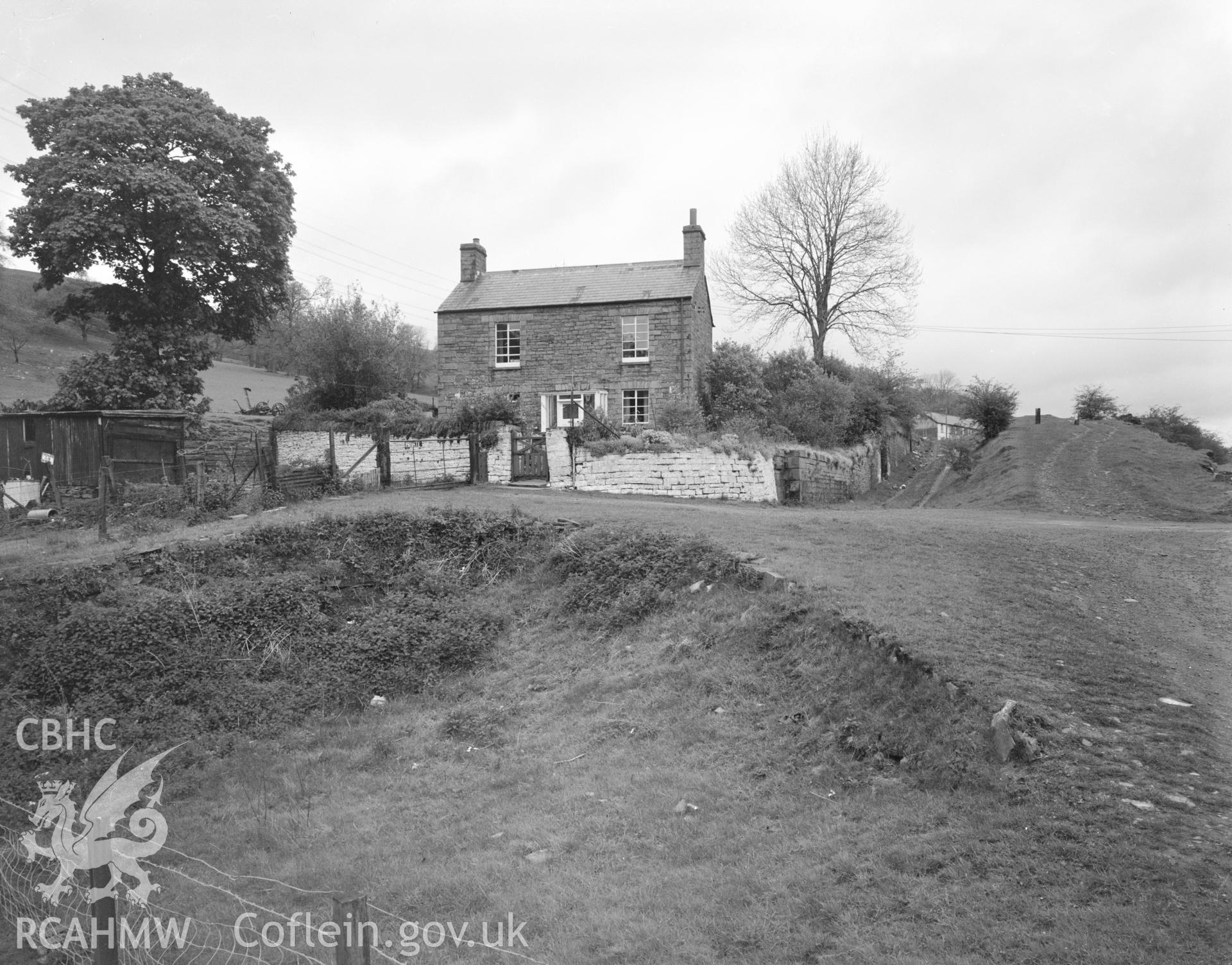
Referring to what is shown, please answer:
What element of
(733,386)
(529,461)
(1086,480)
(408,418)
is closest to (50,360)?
(408,418)

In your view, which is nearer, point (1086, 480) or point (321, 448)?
point (1086, 480)

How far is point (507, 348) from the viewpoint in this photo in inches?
1275

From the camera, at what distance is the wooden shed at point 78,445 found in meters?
23.1

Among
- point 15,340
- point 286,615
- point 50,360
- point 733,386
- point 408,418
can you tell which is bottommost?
point 286,615

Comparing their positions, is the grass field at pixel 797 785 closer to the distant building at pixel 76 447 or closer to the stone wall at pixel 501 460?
the stone wall at pixel 501 460

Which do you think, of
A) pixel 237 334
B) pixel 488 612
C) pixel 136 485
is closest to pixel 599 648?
pixel 488 612

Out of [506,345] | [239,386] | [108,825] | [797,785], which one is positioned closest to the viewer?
[108,825]

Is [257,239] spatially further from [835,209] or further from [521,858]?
[521,858]

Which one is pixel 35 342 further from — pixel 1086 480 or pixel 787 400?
pixel 1086 480

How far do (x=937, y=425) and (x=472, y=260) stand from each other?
117 feet

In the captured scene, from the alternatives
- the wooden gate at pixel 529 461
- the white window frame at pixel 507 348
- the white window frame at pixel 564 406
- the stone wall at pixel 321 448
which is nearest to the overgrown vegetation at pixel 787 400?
the white window frame at pixel 564 406

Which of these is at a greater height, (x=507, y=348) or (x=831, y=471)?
(x=507, y=348)

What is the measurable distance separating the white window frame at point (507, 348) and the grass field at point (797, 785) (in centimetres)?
2150

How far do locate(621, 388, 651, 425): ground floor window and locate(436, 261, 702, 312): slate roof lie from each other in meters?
3.38
